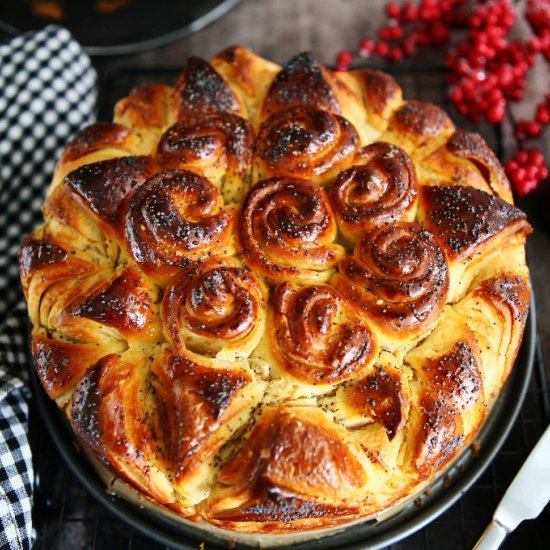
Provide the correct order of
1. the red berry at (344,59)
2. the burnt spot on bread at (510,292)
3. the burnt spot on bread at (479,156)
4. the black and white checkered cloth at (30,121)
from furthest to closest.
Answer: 1. the red berry at (344,59)
2. the black and white checkered cloth at (30,121)
3. the burnt spot on bread at (479,156)
4. the burnt spot on bread at (510,292)

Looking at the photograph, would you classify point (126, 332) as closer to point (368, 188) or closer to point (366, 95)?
point (368, 188)

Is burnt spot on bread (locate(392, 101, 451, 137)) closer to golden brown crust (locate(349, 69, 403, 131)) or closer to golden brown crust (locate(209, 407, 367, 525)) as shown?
golden brown crust (locate(349, 69, 403, 131))

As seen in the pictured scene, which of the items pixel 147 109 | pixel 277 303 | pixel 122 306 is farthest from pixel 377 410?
pixel 147 109

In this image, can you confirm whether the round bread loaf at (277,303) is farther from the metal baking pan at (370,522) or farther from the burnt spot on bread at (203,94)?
the metal baking pan at (370,522)

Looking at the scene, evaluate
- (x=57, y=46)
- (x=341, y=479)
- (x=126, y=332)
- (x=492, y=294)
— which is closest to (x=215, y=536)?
(x=341, y=479)

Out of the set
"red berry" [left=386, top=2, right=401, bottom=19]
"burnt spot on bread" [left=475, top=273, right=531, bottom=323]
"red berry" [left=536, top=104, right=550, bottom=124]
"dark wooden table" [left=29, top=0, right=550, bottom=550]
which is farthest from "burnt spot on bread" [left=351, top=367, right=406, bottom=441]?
"red berry" [left=386, top=2, right=401, bottom=19]

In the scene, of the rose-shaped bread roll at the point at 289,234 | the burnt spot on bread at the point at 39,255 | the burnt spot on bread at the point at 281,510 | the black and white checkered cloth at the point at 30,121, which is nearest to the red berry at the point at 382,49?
the black and white checkered cloth at the point at 30,121

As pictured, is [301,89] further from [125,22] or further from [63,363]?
[125,22]

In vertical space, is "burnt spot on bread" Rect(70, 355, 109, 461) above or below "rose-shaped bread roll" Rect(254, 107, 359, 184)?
below
